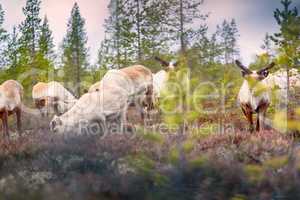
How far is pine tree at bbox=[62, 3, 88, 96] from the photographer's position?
150ft

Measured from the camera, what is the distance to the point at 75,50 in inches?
1813

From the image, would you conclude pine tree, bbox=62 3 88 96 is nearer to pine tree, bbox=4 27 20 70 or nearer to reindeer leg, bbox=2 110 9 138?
pine tree, bbox=4 27 20 70

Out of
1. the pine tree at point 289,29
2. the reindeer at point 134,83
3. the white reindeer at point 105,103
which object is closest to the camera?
the white reindeer at point 105,103

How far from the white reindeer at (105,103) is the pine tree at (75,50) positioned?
3340cm

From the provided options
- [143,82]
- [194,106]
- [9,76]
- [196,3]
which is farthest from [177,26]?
[194,106]

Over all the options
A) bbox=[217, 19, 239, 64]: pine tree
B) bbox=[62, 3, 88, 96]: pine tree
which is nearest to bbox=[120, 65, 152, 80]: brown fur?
bbox=[62, 3, 88, 96]: pine tree

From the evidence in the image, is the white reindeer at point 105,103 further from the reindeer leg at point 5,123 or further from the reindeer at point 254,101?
the reindeer at point 254,101

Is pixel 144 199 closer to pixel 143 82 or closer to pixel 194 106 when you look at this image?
pixel 194 106

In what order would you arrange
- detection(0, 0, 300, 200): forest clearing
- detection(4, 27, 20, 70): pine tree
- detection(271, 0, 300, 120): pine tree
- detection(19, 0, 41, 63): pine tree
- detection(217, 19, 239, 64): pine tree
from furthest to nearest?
detection(217, 19, 239, 64): pine tree
detection(19, 0, 41, 63): pine tree
detection(4, 27, 20, 70): pine tree
detection(271, 0, 300, 120): pine tree
detection(0, 0, 300, 200): forest clearing

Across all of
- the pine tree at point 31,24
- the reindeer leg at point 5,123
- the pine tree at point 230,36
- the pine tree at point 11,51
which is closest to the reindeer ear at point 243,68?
the reindeer leg at point 5,123

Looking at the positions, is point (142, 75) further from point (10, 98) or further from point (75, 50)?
point (75, 50)

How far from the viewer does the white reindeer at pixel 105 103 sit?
10992 mm

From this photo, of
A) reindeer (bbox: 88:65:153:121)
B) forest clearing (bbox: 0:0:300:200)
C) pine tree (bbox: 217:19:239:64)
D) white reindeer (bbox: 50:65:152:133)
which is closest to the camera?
forest clearing (bbox: 0:0:300:200)

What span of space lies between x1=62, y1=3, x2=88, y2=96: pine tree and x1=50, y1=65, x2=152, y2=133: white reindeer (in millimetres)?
33404
